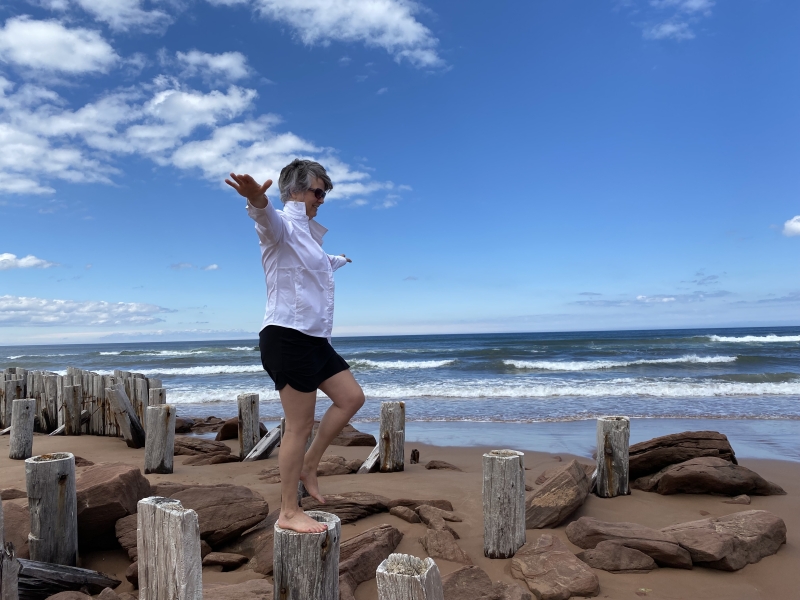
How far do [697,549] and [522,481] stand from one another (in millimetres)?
1237

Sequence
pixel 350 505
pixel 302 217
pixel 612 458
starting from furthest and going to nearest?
pixel 612 458 < pixel 350 505 < pixel 302 217

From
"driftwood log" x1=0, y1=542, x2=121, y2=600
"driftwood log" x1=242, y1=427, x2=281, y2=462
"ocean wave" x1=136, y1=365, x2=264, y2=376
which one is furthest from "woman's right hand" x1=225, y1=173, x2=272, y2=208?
"ocean wave" x1=136, y1=365, x2=264, y2=376

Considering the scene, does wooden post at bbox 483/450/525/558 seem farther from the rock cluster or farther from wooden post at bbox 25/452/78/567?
wooden post at bbox 25/452/78/567

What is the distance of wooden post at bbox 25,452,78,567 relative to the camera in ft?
10.8

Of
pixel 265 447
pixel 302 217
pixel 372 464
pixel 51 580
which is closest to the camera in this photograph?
pixel 51 580

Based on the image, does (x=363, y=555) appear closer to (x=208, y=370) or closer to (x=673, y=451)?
(x=673, y=451)

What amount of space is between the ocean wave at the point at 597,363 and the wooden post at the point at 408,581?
2339 cm

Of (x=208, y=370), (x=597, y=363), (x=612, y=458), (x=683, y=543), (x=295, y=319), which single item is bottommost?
(x=208, y=370)

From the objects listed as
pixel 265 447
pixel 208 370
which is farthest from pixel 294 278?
pixel 208 370

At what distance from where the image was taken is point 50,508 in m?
3.32

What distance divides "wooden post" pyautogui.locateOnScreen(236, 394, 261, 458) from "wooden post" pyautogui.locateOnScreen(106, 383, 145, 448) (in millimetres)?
1666

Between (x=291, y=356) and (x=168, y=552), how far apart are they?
3.60 feet

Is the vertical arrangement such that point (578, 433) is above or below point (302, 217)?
below

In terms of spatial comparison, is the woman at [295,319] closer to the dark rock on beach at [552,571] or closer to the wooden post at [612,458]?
the dark rock on beach at [552,571]
